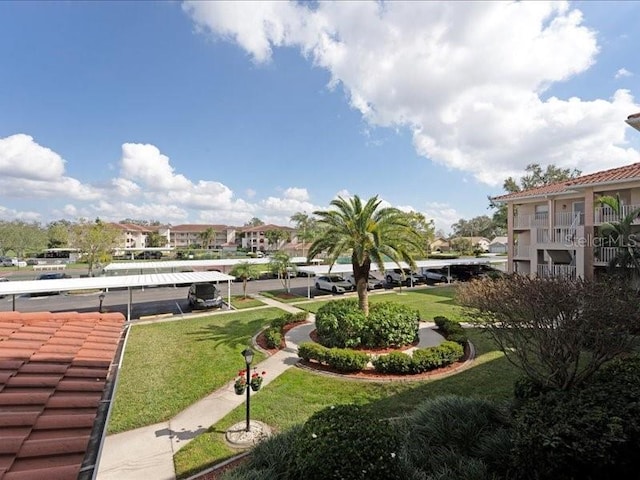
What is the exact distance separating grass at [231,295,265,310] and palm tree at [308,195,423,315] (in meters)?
9.81

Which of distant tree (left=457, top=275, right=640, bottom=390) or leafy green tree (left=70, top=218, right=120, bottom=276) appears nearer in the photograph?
distant tree (left=457, top=275, right=640, bottom=390)

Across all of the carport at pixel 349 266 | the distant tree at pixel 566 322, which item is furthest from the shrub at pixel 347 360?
the carport at pixel 349 266

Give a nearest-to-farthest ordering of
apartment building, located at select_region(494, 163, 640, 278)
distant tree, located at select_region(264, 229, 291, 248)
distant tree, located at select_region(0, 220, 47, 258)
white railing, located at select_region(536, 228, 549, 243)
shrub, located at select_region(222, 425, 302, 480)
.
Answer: shrub, located at select_region(222, 425, 302, 480)
apartment building, located at select_region(494, 163, 640, 278)
white railing, located at select_region(536, 228, 549, 243)
distant tree, located at select_region(0, 220, 47, 258)
distant tree, located at select_region(264, 229, 291, 248)

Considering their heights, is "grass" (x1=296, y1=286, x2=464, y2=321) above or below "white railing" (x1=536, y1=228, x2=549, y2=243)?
below

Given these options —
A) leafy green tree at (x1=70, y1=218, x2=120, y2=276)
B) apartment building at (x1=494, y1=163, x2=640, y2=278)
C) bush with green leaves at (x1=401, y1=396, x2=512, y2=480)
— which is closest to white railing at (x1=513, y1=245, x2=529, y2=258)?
apartment building at (x1=494, y1=163, x2=640, y2=278)

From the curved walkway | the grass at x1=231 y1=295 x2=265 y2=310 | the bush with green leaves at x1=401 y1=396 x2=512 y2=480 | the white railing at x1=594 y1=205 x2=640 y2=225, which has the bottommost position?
the curved walkway

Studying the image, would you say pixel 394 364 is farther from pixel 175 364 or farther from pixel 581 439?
pixel 175 364

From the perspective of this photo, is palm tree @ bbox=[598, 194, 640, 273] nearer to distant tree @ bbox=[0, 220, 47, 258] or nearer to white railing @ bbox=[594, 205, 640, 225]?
white railing @ bbox=[594, 205, 640, 225]

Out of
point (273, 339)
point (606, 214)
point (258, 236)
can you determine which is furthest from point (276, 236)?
point (273, 339)

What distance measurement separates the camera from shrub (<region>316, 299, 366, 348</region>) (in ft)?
42.6

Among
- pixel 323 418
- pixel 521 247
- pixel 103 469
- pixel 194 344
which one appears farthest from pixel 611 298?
pixel 521 247

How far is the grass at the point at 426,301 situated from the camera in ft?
64.8

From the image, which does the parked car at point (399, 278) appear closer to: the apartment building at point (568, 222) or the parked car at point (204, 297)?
the apartment building at point (568, 222)

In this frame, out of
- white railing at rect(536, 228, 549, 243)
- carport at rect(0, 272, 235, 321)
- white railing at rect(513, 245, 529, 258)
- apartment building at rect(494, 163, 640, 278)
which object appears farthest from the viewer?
white railing at rect(513, 245, 529, 258)
